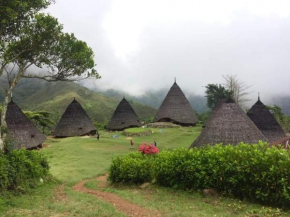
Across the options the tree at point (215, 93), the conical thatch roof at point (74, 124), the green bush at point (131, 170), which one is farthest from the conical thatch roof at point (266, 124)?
the tree at point (215, 93)

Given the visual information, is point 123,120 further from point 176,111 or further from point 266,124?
point 266,124

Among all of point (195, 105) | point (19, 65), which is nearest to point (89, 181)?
point (19, 65)

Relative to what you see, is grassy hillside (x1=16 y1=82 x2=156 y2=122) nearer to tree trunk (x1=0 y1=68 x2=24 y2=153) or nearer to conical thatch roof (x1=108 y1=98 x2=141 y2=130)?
conical thatch roof (x1=108 y1=98 x2=141 y2=130)

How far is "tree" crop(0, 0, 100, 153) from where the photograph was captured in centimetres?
1214

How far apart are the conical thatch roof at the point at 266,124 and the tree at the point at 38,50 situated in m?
15.1

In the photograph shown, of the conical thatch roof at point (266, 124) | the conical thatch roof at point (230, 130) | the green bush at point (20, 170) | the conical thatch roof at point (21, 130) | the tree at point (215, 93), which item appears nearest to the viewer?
the green bush at point (20, 170)

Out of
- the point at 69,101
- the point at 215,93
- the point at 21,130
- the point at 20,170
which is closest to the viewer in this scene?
the point at 20,170

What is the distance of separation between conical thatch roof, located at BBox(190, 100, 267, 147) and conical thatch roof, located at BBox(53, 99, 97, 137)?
20.7 meters

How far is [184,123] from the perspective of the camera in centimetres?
3828

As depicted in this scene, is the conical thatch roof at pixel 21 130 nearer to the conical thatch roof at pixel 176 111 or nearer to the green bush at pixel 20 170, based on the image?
the green bush at pixel 20 170

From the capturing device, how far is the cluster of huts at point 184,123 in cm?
1508

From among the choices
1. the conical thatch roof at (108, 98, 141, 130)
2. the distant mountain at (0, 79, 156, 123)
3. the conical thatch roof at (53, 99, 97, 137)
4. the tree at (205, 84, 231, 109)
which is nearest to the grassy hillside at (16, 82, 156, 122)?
the distant mountain at (0, 79, 156, 123)

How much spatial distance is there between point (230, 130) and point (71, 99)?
3221 inches

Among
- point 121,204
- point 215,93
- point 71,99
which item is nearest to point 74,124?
point 121,204
